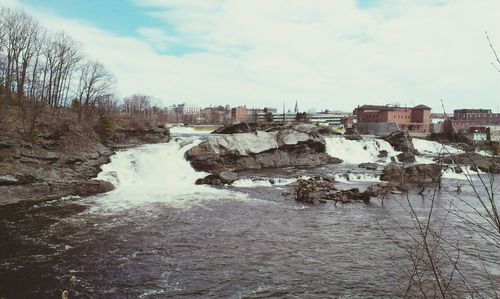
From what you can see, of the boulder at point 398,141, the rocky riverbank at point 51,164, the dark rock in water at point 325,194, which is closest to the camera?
the dark rock in water at point 325,194

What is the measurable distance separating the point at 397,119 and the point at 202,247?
3518 inches

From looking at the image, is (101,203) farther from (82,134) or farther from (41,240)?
(82,134)

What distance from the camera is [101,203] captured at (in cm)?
2316

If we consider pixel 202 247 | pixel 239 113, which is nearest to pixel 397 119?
pixel 202 247

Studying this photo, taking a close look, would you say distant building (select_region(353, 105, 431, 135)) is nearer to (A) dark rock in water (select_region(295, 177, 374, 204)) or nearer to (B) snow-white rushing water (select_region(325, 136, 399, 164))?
(B) snow-white rushing water (select_region(325, 136, 399, 164))

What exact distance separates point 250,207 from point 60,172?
1500 centimetres

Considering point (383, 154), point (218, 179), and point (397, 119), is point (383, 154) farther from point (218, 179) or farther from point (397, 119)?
point (397, 119)

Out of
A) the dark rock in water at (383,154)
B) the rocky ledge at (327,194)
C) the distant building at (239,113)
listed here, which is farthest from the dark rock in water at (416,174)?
the distant building at (239,113)

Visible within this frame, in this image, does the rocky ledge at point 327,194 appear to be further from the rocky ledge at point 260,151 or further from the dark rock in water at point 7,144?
the dark rock in water at point 7,144

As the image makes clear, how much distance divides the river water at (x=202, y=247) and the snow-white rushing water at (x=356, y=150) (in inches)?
799

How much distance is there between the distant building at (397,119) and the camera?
93312 mm

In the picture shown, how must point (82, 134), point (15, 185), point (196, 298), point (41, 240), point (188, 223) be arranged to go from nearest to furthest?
point (196, 298) < point (41, 240) < point (188, 223) < point (15, 185) < point (82, 134)

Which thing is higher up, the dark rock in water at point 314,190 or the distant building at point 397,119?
the distant building at point 397,119

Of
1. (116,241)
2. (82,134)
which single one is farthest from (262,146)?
(116,241)
